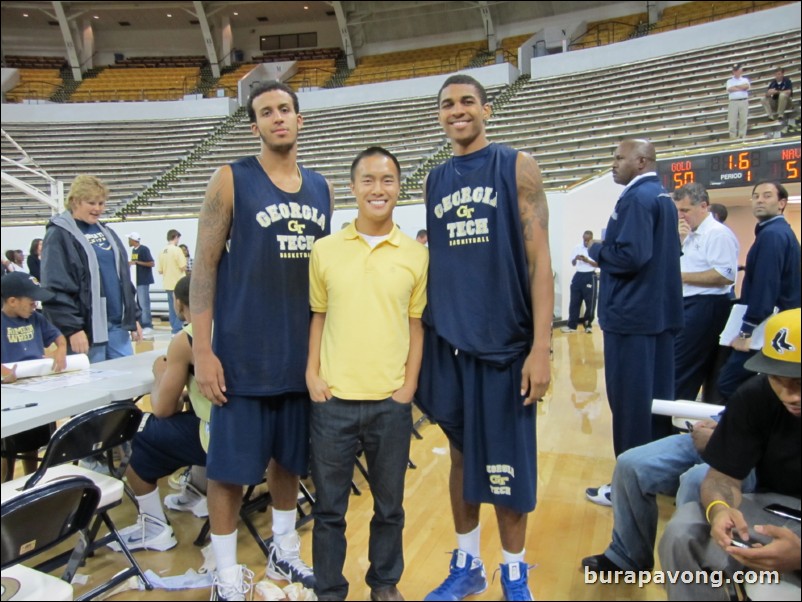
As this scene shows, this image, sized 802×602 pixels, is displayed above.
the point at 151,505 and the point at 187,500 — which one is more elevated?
the point at 151,505

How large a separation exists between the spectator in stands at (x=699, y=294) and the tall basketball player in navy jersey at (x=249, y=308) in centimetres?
258

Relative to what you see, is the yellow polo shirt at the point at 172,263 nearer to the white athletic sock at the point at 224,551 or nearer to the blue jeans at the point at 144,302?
the blue jeans at the point at 144,302

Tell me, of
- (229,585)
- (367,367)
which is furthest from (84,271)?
(367,367)

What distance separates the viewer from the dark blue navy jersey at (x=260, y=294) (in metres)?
1.88

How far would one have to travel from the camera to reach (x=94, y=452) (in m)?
2.10

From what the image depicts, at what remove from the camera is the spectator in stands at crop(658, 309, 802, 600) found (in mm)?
1469

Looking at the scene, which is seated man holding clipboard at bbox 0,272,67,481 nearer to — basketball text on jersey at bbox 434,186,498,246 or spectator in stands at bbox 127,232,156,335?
basketball text on jersey at bbox 434,186,498,246

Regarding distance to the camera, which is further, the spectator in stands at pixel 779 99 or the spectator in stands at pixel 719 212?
the spectator in stands at pixel 779 99

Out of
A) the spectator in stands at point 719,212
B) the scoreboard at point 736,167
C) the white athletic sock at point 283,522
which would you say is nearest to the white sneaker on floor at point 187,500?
the white athletic sock at point 283,522

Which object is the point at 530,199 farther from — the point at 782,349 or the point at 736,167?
the point at 736,167

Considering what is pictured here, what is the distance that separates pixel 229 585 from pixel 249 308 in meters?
0.93

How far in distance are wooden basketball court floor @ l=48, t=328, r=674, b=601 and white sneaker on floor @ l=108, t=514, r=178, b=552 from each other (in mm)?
33

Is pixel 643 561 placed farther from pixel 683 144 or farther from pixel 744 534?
pixel 683 144

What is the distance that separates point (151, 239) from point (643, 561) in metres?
12.5
